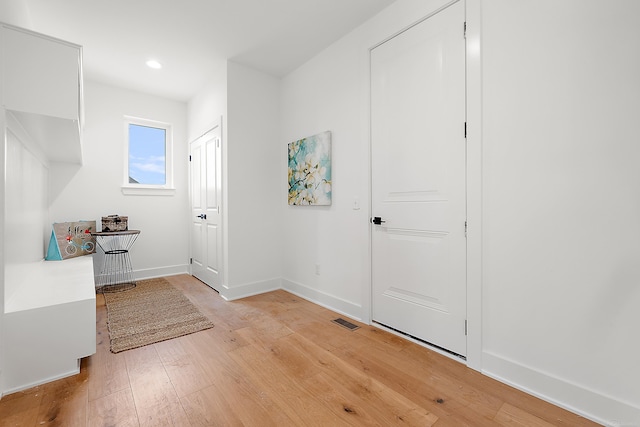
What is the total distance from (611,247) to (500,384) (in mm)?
945

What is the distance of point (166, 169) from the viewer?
14.3 feet

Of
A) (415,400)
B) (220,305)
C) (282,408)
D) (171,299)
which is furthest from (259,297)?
(415,400)

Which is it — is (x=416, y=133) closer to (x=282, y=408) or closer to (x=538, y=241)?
(x=538, y=241)

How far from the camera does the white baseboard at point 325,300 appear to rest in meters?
2.61

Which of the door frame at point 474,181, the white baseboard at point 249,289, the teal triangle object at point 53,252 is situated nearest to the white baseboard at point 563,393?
the door frame at point 474,181

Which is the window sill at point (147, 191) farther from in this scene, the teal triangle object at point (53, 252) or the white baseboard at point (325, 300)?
the white baseboard at point (325, 300)

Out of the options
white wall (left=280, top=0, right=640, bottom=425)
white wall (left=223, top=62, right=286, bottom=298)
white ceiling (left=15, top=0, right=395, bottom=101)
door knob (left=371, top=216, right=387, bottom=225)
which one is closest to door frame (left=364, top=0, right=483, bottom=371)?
white wall (left=280, top=0, right=640, bottom=425)

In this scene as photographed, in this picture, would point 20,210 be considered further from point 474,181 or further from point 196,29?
point 474,181

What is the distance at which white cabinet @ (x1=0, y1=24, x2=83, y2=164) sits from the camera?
1.53 m

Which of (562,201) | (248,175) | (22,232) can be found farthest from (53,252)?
(562,201)

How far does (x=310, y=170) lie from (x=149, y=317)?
2130 mm

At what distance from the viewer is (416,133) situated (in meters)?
2.10

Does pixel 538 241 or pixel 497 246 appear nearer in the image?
pixel 538 241

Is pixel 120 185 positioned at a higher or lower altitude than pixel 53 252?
higher
